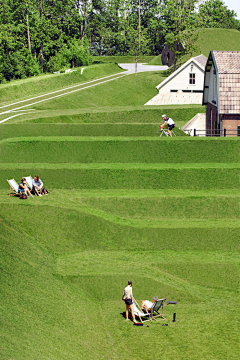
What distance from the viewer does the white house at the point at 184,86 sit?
61500mm

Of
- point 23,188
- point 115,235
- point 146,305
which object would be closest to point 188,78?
point 23,188

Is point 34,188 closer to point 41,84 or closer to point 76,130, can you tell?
point 76,130

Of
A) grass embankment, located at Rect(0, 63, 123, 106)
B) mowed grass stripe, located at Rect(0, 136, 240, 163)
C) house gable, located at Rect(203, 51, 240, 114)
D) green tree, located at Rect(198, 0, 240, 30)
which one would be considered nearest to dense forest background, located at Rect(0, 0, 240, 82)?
green tree, located at Rect(198, 0, 240, 30)

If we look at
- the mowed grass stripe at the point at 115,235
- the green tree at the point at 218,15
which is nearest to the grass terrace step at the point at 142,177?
the mowed grass stripe at the point at 115,235

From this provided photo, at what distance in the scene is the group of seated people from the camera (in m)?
27.0

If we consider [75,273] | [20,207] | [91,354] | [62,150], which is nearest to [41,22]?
[62,150]

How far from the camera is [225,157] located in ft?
108

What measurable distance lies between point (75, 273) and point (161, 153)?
1450 centimetres

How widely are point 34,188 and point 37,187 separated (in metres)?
0.35

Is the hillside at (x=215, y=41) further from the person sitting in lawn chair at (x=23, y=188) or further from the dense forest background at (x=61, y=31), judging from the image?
the person sitting in lawn chair at (x=23, y=188)

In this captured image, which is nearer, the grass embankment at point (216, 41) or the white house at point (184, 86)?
the white house at point (184, 86)

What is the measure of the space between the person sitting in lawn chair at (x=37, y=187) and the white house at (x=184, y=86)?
35.9 metres

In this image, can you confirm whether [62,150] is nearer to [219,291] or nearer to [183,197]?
[183,197]

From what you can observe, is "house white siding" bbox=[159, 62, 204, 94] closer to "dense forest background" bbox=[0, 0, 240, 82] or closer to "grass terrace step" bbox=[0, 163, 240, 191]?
"dense forest background" bbox=[0, 0, 240, 82]
